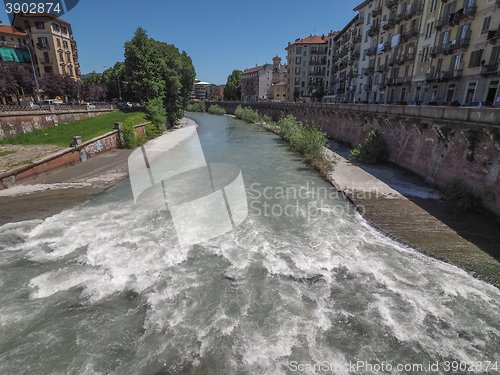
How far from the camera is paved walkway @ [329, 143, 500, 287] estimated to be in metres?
11.8

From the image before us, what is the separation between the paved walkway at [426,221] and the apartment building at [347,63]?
41.4 m

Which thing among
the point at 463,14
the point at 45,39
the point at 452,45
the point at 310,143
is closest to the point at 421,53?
the point at 452,45

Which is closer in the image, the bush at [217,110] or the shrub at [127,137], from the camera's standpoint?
the shrub at [127,137]

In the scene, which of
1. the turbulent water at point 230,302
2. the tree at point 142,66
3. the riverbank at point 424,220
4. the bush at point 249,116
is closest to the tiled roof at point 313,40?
the bush at point 249,116

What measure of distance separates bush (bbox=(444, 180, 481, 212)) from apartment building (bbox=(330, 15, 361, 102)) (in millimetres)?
43474

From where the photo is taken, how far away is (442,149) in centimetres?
2017

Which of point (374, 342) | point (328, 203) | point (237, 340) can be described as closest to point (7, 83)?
point (328, 203)

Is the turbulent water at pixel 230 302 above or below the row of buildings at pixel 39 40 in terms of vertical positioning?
below

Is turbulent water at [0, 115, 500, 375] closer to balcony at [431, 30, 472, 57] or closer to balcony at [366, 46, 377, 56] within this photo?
balcony at [431, 30, 472, 57]

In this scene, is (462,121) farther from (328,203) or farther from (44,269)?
(44,269)

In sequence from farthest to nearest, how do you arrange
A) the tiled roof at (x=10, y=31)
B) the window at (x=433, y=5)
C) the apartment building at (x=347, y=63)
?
the tiled roof at (x=10, y=31)
the apartment building at (x=347, y=63)
the window at (x=433, y=5)

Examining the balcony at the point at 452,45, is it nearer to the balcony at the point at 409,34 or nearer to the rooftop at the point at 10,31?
the balcony at the point at 409,34

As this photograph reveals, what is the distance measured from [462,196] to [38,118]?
143 ft

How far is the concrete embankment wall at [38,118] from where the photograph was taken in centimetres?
3062
